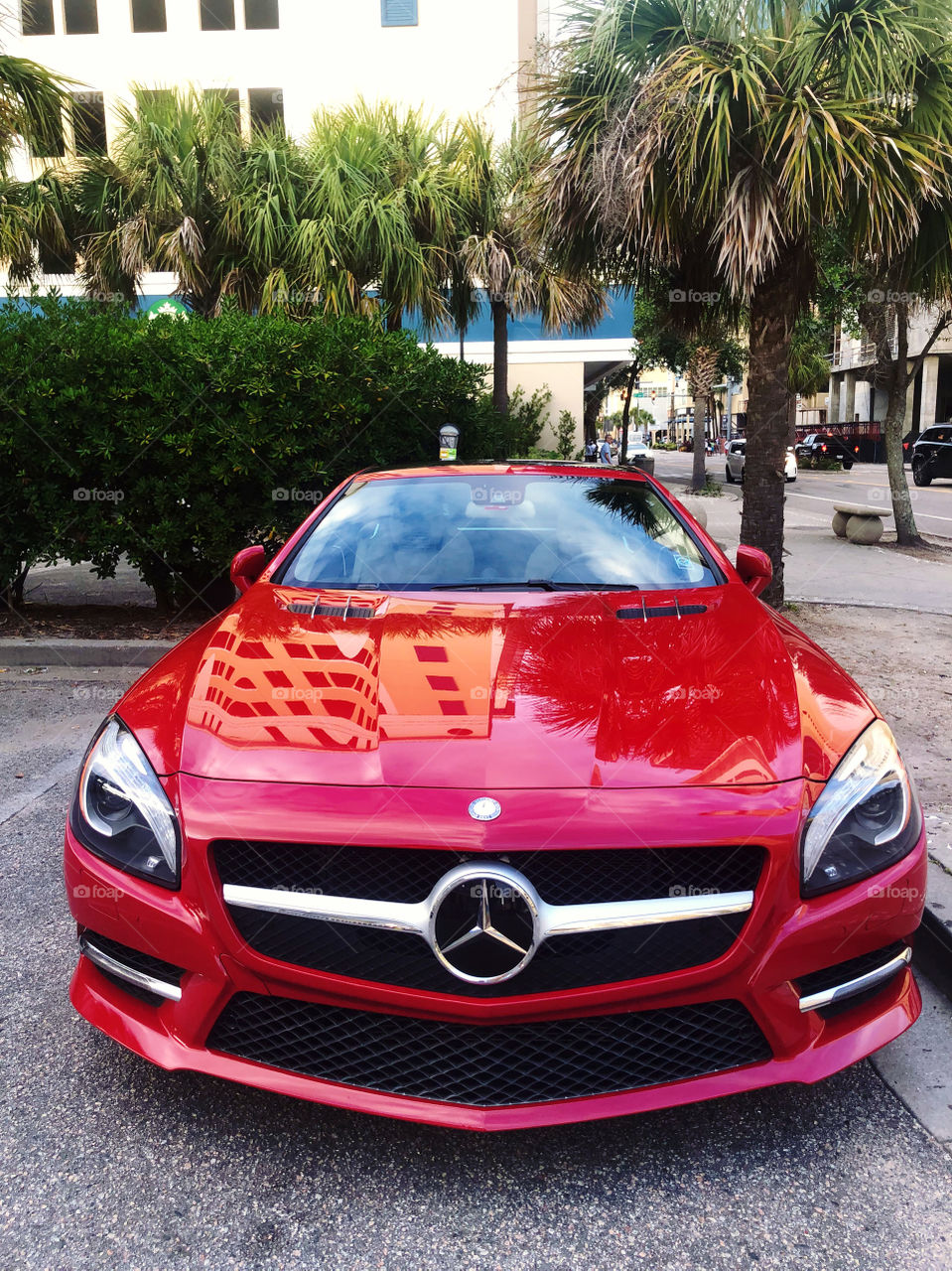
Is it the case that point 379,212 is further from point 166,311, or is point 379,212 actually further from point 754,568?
point 754,568

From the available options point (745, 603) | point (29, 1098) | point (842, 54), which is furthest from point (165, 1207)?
point (842, 54)

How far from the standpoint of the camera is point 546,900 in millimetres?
1833

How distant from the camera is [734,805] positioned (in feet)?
6.23

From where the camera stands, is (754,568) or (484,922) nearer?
(484,922)

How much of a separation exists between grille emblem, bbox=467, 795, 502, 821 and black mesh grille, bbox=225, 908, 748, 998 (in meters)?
0.26

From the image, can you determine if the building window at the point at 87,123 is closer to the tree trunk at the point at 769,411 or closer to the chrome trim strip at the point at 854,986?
the tree trunk at the point at 769,411

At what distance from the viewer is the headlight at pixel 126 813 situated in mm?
1990

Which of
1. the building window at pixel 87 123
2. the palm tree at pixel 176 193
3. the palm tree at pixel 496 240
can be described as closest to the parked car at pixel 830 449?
the building window at pixel 87 123

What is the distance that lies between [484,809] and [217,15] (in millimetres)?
27700

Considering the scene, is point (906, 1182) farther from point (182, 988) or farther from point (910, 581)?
point (910, 581)

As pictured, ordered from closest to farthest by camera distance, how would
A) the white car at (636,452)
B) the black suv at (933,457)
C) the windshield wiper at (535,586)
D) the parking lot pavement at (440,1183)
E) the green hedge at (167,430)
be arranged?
the parking lot pavement at (440,1183), the windshield wiper at (535,586), the green hedge at (167,430), the black suv at (933,457), the white car at (636,452)

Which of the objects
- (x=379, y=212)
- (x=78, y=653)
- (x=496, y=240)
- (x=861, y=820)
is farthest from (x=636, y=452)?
(x=861, y=820)

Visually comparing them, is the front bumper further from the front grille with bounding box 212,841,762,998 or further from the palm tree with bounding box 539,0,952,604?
the palm tree with bounding box 539,0,952,604

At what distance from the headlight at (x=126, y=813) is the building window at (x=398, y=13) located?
26053 mm
